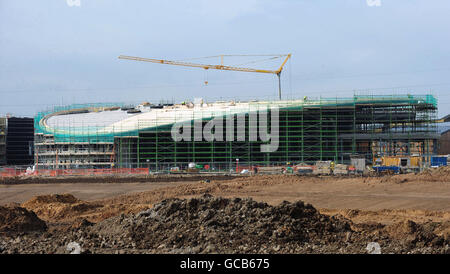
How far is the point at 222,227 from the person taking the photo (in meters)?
17.4

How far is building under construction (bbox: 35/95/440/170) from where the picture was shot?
219 ft

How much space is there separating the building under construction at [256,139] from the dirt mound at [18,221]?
130ft

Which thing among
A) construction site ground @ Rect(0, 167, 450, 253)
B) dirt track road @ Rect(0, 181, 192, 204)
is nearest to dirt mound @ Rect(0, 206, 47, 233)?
construction site ground @ Rect(0, 167, 450, 253)

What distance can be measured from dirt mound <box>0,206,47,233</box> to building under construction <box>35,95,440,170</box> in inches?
1557

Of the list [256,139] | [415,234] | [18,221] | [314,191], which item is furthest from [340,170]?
[18,221]

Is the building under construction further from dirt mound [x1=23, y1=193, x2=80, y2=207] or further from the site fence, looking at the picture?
dirt mound [x1=23, y1=193, x2=80, y2=207]

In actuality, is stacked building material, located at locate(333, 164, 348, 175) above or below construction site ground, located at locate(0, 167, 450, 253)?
above

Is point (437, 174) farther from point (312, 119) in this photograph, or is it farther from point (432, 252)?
point (432, 252)

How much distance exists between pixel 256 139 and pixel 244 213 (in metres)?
48.9

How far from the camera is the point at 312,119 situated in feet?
226

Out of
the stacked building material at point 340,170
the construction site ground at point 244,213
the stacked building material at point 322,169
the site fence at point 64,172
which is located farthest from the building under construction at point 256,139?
the construction site ground at point 244,213

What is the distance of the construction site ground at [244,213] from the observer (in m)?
16.5

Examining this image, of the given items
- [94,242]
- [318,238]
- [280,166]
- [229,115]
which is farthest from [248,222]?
[229,115]

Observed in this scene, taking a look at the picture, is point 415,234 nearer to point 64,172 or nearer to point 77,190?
point 77,190
